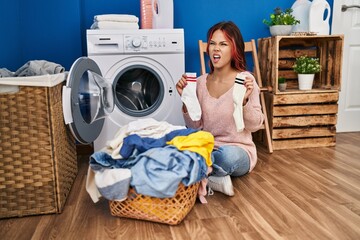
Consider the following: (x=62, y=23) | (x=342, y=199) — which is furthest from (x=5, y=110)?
(x=342, y=199)

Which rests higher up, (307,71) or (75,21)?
(75,21)

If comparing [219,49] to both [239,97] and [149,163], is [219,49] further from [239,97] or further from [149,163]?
[149,163]

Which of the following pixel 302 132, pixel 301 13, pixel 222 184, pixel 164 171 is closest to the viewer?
pixel 164 171

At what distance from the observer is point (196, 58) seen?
2.69 meters

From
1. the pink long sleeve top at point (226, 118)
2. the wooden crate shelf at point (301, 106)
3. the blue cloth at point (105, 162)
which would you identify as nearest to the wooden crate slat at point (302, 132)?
the wooden crate shelf at point (301, 106)

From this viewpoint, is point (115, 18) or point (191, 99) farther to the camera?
point (115, 18)

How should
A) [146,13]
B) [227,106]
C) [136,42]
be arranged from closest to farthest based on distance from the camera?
1. [227,106]
2. [136,42]
3. [146,13]

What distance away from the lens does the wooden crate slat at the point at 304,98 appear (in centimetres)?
234

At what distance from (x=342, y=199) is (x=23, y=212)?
1.40 meters

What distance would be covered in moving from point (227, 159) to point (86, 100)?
2.66ft

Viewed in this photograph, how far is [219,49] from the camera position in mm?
1667

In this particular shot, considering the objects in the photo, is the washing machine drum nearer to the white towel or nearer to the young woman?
the young woman

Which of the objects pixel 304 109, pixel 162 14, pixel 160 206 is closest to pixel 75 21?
pixel 162 14

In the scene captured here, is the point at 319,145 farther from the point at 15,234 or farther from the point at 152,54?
the point at 15,234
